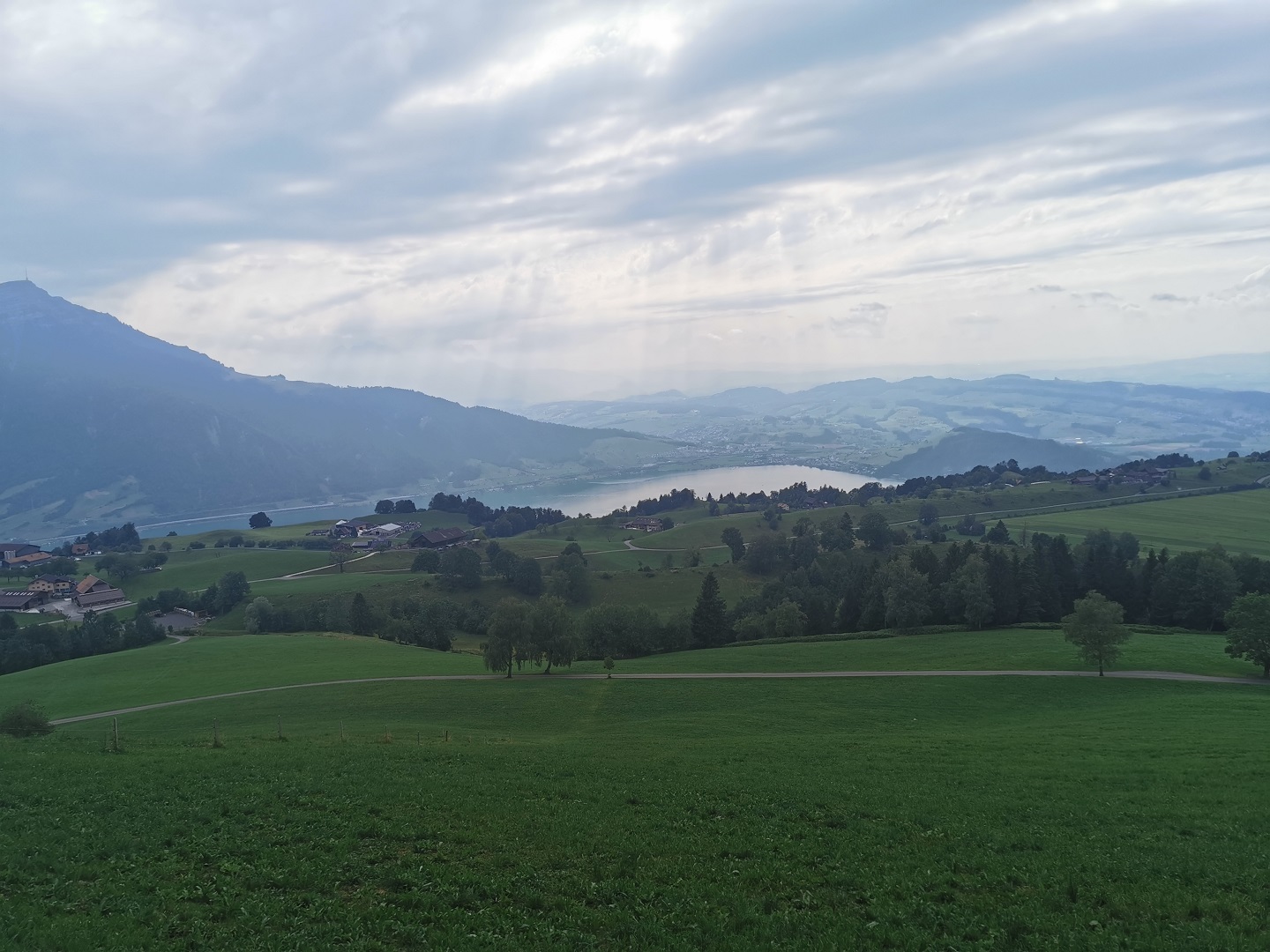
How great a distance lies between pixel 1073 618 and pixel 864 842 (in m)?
38.1

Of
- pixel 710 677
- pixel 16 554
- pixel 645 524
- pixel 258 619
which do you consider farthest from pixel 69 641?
pixel 645 524

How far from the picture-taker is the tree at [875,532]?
12950cm

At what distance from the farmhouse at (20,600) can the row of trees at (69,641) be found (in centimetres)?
3338

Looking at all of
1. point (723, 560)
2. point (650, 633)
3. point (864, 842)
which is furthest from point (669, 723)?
point (723, 560)

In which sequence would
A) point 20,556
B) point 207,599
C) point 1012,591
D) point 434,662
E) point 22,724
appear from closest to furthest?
point 22,724, point 434,662, point 1012,591, point 207,599, point 20,556

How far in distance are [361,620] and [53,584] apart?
74734mm

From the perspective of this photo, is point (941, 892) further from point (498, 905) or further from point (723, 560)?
point (723, 560)

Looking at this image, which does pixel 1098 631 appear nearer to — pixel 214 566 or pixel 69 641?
pixel 69 641

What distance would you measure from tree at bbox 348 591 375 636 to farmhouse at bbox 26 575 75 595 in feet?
227

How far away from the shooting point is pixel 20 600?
363 feet

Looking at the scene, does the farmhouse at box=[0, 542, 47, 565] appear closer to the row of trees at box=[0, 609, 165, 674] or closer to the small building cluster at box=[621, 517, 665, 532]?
the row of trees at box=[0, 609, 165, 674]

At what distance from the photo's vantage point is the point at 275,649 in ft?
199

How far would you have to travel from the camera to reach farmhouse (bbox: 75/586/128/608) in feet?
361

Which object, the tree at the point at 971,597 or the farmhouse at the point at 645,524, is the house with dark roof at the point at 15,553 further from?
the tree at the point at 971,597
